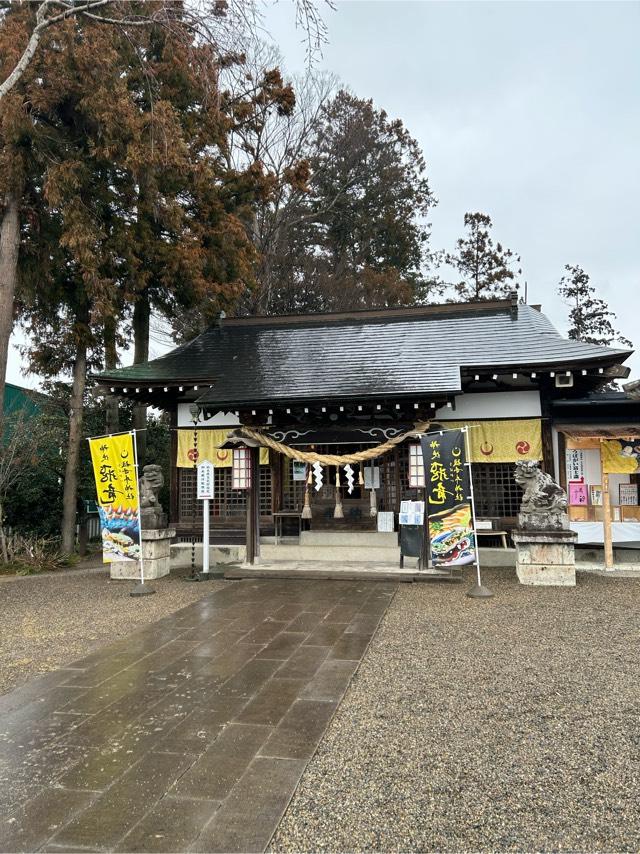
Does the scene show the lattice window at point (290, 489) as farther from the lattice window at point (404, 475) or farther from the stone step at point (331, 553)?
the lattice window at point (404, 475)

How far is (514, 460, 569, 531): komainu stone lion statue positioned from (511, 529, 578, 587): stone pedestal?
137 millimetres

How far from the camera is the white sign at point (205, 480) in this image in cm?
973

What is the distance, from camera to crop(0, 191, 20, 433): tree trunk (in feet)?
38.8

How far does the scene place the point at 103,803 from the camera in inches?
113

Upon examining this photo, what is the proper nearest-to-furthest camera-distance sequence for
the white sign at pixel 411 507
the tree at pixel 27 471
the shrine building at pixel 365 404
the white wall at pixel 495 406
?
the white sign at pixel 411 507, the shrine building at pixel 365 404, the white wall at pixel 495 406, the tree at pixel 27 471

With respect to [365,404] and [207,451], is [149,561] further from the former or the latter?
[365,404]

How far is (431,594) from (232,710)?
462cm

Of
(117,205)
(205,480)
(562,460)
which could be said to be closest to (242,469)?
(205,480)

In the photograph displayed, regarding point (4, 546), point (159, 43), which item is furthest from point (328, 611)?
point (159, 43)

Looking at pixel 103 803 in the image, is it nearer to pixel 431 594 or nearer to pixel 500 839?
pixel 500 839

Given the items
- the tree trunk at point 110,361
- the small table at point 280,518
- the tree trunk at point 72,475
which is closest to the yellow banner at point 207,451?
the small table at point 280,518

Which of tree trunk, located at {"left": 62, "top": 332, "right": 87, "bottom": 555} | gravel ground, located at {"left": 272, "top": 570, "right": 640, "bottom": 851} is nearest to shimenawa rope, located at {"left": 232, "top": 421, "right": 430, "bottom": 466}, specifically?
gravel ground, located at {"left": 272, "top": 570, "right": 640, "bottom": 851}

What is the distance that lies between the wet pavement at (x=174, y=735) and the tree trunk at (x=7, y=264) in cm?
853

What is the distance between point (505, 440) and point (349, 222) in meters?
16.0
